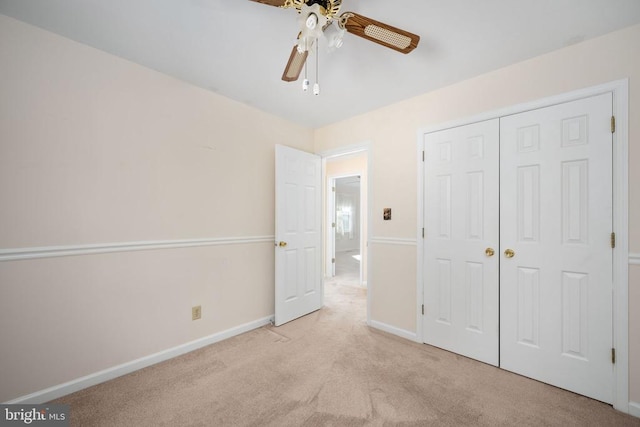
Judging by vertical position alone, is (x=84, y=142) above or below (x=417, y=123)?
below

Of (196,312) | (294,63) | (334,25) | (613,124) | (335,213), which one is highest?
(334,25)

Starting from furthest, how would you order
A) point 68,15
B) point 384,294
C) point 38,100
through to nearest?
point 384,294, point 38,100, point 68,15

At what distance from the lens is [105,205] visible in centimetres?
190

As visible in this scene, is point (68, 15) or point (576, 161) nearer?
point (68, 15)

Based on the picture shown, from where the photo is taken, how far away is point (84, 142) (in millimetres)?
1819

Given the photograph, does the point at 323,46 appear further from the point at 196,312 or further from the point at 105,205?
the point at 196,312

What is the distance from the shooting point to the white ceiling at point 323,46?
147 centimetres

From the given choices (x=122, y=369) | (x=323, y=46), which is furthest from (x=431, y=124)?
(x=122, y=369)

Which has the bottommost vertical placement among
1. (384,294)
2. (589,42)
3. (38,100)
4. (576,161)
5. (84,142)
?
(384,294)

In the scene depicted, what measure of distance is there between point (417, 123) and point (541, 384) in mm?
2373

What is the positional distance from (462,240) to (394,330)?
46.6 inches

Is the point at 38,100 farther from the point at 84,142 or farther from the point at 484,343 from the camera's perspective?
the point at 484,343

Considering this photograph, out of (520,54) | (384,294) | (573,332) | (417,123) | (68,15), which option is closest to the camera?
(68,15)

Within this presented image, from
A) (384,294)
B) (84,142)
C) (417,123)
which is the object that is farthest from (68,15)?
(384,294)
